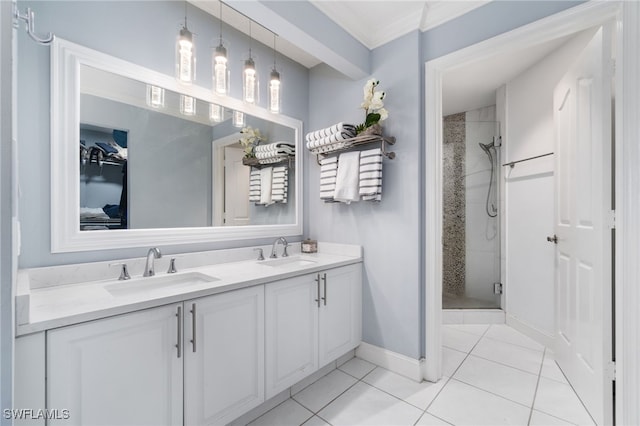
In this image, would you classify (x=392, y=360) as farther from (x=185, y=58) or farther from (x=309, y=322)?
(x=185, y=58)

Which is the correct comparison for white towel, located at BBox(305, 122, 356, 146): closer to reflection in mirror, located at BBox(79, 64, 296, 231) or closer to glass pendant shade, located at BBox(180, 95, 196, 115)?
reflection in mirror, located at BBox(79, 64, 296, 231)

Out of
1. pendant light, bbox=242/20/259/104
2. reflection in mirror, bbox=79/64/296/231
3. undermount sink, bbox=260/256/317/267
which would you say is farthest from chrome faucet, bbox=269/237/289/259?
pendant light, bbox=242/20/259/104

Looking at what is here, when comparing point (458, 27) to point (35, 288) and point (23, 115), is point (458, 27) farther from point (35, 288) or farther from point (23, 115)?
point (35, 288)

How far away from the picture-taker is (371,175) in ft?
6.64

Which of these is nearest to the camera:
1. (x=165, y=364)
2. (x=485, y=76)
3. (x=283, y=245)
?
(x=165, y=364)

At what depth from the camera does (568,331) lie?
191cm

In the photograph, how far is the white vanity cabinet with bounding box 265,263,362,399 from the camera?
1.63m

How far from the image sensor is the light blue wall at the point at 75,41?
4.30 feet

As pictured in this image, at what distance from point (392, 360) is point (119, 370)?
173 centimetres

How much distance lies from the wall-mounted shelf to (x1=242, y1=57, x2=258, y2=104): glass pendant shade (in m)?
0.44

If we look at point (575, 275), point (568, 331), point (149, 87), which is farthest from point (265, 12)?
point (568, 331)

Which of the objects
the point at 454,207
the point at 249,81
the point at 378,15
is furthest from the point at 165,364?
the point at 454,207

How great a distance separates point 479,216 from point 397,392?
2202 mm

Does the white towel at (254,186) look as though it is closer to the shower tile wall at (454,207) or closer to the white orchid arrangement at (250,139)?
the white orchid arrangement at (250,139)
